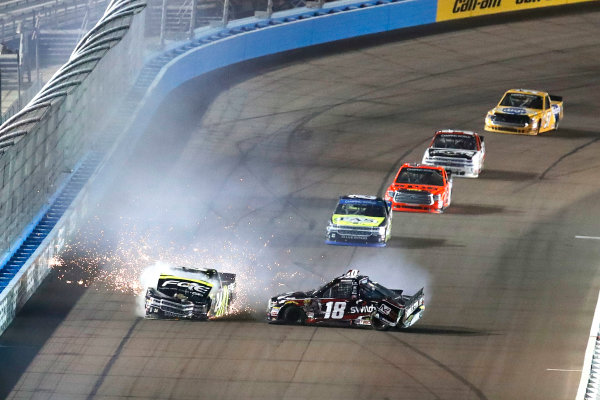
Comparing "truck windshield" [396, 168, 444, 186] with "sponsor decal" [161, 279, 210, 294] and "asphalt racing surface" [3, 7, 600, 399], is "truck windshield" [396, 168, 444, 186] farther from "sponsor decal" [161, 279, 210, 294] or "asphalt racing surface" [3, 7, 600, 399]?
"sponsor decal" [161, 279, 210, 294]

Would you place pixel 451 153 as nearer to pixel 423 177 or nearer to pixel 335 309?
pixel 423 177

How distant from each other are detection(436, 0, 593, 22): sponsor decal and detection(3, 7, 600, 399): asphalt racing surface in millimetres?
1096

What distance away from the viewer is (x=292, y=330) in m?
24.6

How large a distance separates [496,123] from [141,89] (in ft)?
36.5

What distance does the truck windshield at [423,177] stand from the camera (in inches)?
1305

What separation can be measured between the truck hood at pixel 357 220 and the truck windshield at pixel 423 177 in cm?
330

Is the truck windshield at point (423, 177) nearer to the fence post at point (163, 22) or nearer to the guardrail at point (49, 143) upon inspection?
the guardrail at point (49, 143)

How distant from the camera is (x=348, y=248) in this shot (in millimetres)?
30266

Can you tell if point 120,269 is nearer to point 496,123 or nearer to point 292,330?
point 292,330

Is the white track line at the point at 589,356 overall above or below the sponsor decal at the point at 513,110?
above

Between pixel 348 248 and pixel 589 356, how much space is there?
8.87 m

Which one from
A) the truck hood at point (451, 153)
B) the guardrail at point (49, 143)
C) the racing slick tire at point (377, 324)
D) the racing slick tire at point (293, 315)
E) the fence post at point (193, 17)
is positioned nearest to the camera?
the racing slick tire at point (377, 324)

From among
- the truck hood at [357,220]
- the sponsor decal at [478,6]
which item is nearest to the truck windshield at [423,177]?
the truck hood at [357,220]

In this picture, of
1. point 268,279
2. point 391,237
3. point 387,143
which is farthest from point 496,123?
point 268,279
